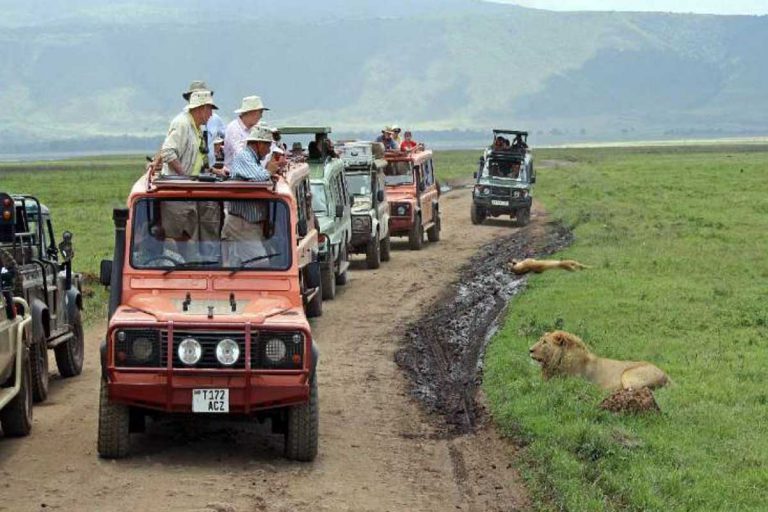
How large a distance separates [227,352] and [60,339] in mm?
4869

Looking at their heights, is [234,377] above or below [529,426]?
above

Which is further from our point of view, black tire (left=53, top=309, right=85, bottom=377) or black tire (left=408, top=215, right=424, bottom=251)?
black tire (left=408, top=215, right=424, bottom=251)

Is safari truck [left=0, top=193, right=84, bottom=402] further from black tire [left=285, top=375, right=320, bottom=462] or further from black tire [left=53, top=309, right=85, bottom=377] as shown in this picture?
black tire [left=285, top=375, right=320, bottom=462]

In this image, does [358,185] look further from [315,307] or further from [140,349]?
[140,349]

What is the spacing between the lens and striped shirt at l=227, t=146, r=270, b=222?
12.3 meters

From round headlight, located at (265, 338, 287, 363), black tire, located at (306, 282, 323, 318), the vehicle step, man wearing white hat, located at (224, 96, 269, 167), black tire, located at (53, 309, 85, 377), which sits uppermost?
man wearing white hat, located at (224, 96, 269, 167)

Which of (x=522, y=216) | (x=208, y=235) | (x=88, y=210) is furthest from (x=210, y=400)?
(x=88, y=210)

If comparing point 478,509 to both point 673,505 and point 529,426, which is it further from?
point 529,426

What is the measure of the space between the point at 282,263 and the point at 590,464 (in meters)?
2.88

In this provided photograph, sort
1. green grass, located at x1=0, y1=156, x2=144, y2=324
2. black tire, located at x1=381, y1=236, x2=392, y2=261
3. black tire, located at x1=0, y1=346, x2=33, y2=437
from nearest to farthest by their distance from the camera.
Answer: black tire, located at x1=0, y1=346, x2=33, y2=437
green grass, located at x1=0, y1=156, x2=144, y2=324
black tire, located at x1=381, y1=236, x2=392, y2=261

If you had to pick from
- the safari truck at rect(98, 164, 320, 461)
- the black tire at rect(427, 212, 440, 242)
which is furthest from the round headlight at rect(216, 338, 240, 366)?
the black tire at rect(427, 212, 440, 242)

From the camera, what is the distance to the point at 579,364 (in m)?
15.1

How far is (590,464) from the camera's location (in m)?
11.5

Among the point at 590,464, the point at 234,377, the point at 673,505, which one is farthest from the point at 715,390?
the point at 234,377
